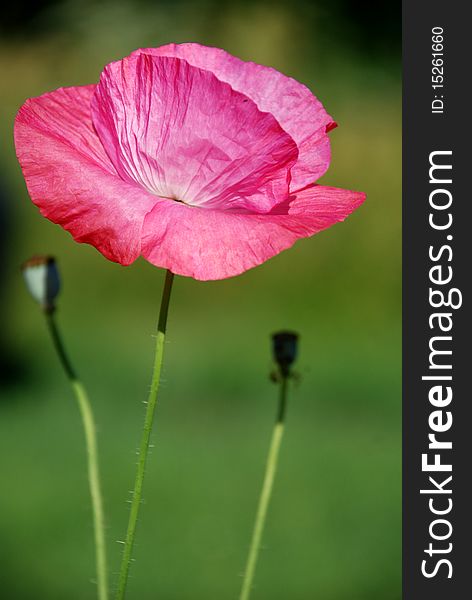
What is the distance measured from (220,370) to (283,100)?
2.89 meters

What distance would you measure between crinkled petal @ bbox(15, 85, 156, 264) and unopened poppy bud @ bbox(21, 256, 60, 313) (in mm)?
149

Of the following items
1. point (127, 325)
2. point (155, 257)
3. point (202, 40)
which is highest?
point (202, 40)

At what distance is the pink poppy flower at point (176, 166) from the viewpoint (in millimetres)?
506

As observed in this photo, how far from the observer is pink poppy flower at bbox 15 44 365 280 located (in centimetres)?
51

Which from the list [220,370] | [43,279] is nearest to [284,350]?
[43,279]

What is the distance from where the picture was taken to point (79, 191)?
0.52 m

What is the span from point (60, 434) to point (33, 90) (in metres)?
1.72

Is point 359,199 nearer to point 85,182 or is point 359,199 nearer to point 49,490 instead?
point 85,182

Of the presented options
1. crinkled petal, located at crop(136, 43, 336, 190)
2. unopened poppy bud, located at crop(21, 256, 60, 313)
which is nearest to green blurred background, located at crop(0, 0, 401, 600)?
unopened poppy bud, located at crop(21, 256, 60, 313)

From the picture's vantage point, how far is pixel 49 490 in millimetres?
2484

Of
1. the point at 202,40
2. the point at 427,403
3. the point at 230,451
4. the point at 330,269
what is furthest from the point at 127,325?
the point at 427,403

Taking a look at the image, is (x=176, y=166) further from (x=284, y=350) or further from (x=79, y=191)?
(x=284, y=350)

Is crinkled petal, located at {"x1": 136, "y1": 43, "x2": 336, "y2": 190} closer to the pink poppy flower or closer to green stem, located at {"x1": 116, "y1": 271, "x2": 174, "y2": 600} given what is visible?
the pink poppy flower

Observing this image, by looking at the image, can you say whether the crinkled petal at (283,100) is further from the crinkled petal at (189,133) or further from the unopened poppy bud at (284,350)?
the unopened poppy bud at (284,350)
